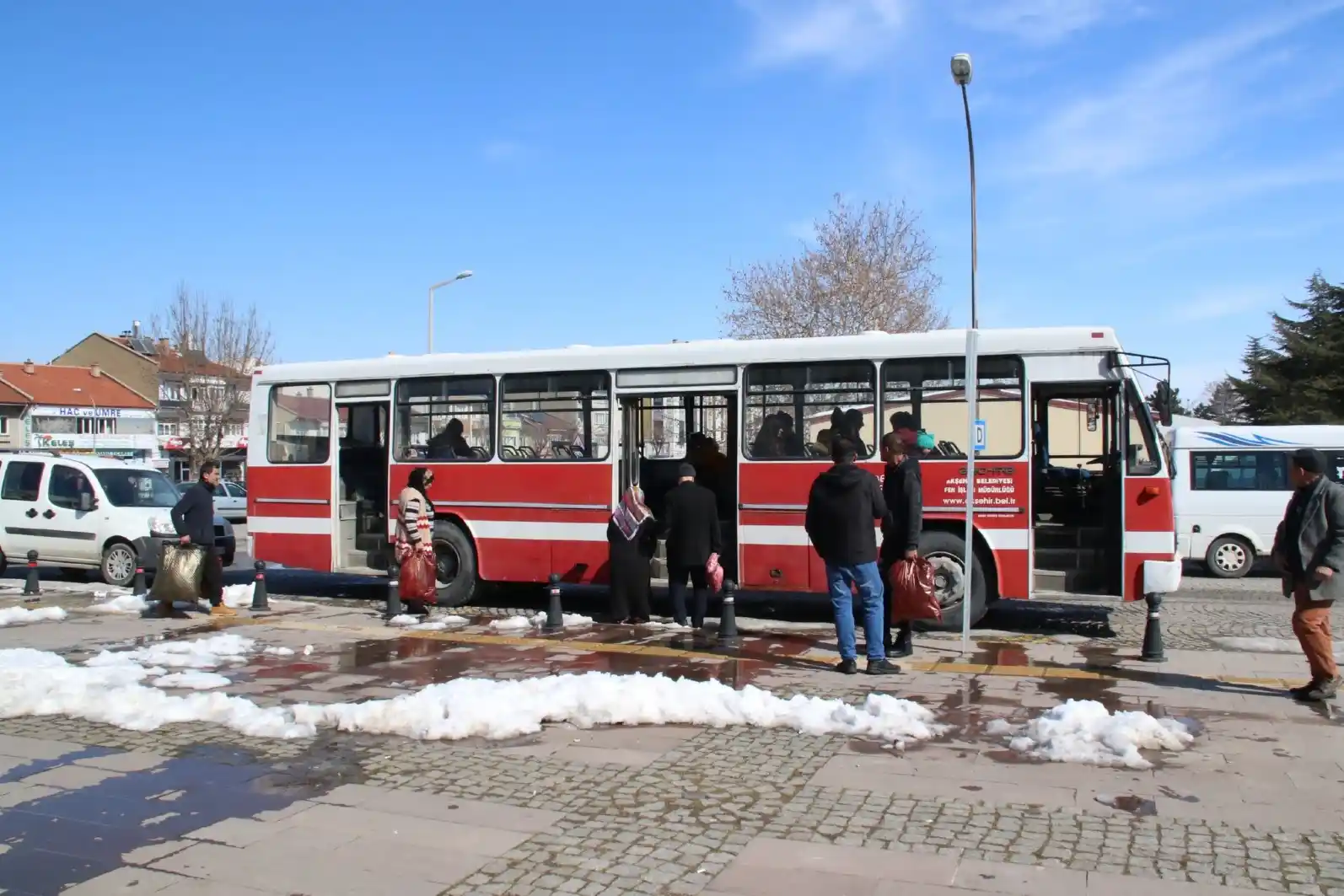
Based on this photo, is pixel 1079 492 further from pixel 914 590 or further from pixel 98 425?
pixel 98 425

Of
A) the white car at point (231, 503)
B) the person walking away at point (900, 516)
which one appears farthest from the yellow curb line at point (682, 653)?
the white car at point (231, 503)

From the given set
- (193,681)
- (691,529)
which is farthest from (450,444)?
(193,681)

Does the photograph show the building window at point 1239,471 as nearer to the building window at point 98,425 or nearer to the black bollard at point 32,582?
the black bollard at point 32,582

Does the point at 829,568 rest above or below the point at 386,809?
above

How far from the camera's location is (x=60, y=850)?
5227mm

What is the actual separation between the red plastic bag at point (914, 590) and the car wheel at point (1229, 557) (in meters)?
12.3

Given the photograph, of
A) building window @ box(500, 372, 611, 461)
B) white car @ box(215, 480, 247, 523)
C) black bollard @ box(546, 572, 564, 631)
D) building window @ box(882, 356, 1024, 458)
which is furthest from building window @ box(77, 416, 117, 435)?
building window @ box(882, 356, 1024, 458)

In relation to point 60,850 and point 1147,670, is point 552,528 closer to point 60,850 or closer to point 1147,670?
point 1147,670

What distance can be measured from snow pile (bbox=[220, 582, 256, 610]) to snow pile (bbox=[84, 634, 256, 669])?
118 inches

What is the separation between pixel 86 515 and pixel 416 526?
23.5 feet

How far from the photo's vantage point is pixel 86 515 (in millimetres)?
16984

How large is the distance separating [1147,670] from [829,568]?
109 inches

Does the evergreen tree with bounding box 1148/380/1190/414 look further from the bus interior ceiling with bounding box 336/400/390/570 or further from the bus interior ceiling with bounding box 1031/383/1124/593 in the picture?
the bus interior ceiling with bounding box 336/400/390/570

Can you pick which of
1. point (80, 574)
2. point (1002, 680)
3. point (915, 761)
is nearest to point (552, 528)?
point (1002, 680)
